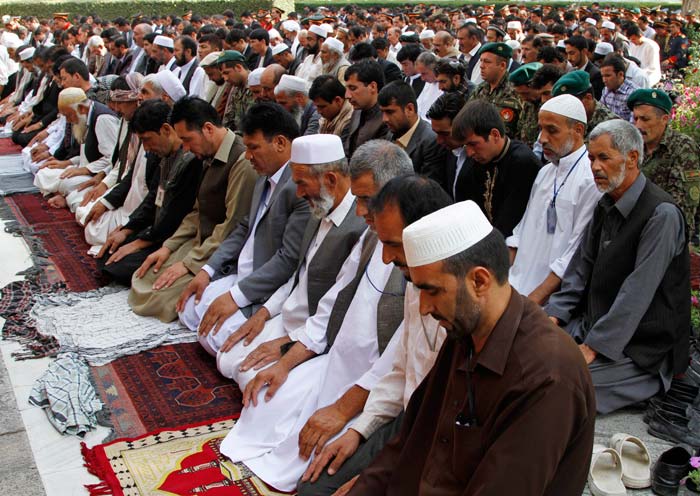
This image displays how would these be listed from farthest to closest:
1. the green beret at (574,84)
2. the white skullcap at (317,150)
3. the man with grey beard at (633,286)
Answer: the green beret at (574,84), the white skullcap at (317,150), the man with grey beard at (633,286)

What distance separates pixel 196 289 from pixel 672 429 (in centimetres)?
254

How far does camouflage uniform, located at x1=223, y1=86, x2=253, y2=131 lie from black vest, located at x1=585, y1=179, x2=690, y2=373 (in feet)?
14.8

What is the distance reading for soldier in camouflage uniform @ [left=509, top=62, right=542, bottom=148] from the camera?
5082mm

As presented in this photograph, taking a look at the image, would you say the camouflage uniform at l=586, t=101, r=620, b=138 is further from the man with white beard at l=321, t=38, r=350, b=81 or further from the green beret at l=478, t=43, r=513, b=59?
the man with white beard at l=321, t=38, r=350, b=81

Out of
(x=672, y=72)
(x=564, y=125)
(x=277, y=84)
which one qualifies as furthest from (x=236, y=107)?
(x=672, y=72)

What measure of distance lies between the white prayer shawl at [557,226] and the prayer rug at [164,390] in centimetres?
151

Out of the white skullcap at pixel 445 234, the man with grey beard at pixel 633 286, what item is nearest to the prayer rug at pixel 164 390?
the man with grey beard at pixel 633 286

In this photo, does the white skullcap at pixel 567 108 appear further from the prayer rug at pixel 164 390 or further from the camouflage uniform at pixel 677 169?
the prayer rug at pixel 164 390

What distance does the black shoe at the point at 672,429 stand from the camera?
2.88 m

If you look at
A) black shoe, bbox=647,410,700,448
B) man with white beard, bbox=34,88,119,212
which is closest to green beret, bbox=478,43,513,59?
man with white beard, bbox=34,88,119,212

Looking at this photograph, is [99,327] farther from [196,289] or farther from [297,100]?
[297,100]

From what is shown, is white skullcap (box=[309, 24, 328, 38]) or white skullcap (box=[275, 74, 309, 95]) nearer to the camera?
white skullcap (box=[275, 74, 309, 95])

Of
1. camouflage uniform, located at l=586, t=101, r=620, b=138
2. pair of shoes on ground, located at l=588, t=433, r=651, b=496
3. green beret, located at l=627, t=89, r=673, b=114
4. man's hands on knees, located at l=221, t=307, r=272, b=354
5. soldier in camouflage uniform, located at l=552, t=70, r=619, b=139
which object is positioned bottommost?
man's hands on knees, located at l=221, t=307, r=272, b=354

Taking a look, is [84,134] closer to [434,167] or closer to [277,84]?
[277,84]
